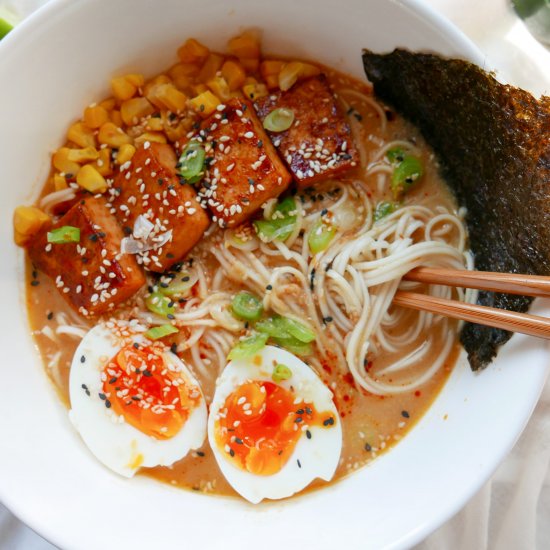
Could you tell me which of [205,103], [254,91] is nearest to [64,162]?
[205,103]

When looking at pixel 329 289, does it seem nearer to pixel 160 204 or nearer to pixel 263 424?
pixel 263 424

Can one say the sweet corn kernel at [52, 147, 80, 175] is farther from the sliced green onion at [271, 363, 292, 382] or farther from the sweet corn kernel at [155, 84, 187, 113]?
the sliced green onion at [271, 363, 292, 382]

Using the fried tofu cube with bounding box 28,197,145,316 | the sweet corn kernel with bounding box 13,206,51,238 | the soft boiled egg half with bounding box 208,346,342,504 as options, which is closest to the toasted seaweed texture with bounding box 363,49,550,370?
the soft boiled egg half with bounding box 208,346,342,504

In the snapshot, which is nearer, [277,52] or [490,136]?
[490,136]

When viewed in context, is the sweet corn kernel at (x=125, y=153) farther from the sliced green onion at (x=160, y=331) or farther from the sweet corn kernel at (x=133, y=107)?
the sliced green onion at (x=160, y=331)

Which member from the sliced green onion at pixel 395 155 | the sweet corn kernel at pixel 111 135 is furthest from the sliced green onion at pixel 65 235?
the sliced green onion at pixel 395 155

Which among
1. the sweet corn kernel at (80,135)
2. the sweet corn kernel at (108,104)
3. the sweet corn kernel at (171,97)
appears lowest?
the sweet corn kernel at (80,135)

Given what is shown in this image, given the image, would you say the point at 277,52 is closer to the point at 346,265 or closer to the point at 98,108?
the point at 98,108

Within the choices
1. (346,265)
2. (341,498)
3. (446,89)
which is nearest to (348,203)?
(346,265)
